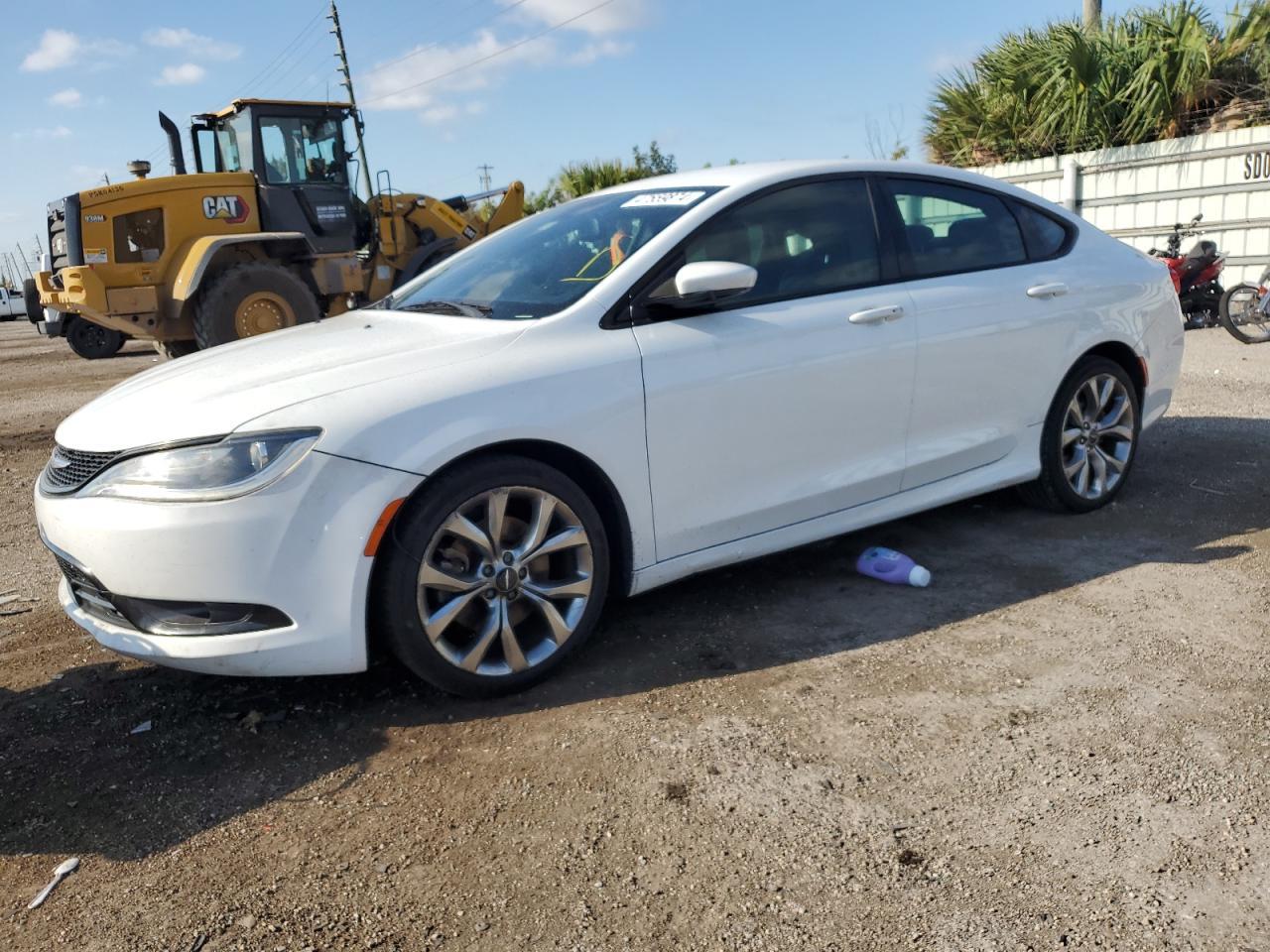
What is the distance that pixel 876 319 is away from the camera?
13.2 ft

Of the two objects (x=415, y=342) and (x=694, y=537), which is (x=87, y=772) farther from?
(x=694, y=537)

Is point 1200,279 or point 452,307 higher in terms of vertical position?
point 452,307

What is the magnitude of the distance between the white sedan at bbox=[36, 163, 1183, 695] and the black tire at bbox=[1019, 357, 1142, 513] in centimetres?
1

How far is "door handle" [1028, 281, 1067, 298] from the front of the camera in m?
4.54

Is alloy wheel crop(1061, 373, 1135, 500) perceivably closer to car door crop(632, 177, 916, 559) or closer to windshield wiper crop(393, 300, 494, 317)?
car door crop(632, 177, 916, 559)

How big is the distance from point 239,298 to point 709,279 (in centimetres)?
925

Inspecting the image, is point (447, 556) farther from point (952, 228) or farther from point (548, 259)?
point (952, 228)

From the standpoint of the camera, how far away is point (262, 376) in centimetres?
326

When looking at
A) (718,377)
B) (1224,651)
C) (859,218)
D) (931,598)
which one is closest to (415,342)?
(718,377)

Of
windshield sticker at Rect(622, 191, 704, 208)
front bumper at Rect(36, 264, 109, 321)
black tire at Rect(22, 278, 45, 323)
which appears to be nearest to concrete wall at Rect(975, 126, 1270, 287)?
windshield sticker at Rect(622, 191, 704, 208)

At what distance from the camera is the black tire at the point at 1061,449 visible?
473 cm

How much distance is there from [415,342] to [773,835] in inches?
76.0

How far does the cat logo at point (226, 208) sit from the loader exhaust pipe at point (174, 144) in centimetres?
100

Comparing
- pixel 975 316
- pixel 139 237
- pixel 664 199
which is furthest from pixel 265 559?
pixel 139 237
